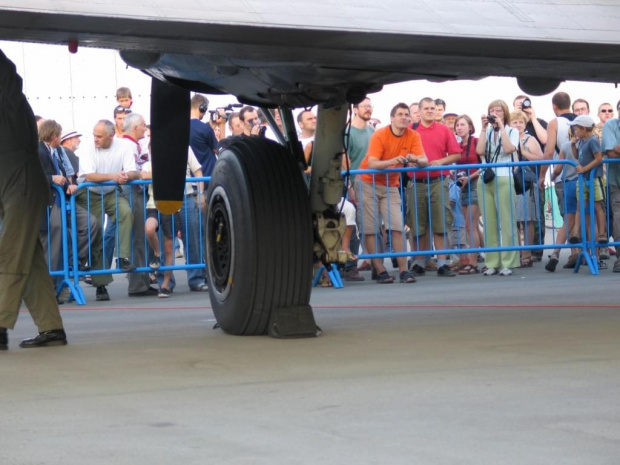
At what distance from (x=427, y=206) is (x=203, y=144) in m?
2.72

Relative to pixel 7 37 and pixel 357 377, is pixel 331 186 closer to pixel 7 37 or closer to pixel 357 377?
pixel 357 377

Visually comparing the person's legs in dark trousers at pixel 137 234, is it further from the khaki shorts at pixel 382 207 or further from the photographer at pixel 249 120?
the khaki shorts at pixel 382 207

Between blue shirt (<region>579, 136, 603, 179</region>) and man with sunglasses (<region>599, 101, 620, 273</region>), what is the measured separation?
0.15 m

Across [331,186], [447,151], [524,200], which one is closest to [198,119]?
[447,151]

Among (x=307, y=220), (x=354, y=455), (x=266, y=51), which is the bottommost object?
(x=354, y=455)

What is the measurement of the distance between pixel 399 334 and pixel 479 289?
4.03 meters

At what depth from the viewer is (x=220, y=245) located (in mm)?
7875

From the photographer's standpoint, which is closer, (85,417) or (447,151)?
(85,417)

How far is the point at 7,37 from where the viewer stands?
17.7 feet

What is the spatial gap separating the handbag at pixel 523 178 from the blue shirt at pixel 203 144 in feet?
11.7

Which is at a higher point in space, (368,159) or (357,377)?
(368,159)

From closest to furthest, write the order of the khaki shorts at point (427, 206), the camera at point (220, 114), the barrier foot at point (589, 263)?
the barrier foot at point (589, 263) → the khaki shorts at point (427, 206) → the camera at point (220, 114)

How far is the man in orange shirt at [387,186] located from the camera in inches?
513

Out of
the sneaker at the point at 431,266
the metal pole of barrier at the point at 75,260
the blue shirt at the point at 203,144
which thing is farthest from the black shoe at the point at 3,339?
the sneaker at the point at 431,266
